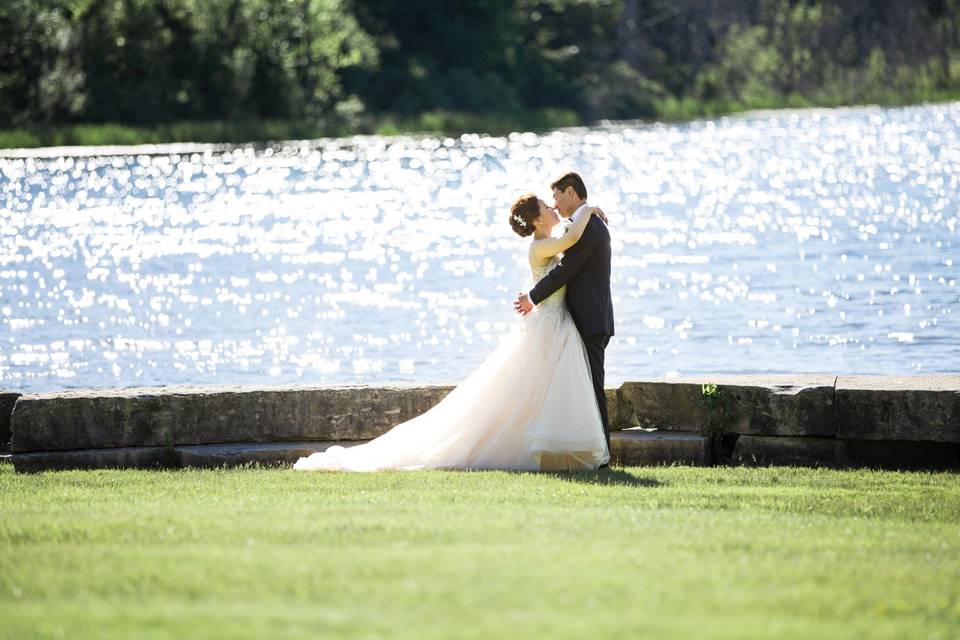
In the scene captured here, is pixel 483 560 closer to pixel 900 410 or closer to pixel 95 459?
pixel 900 410

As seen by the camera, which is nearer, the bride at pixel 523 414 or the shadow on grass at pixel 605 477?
the shadow on grass at pixel 605 477

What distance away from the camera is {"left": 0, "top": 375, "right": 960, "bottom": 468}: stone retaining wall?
948 centimetres

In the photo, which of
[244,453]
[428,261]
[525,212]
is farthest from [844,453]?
[428,261]

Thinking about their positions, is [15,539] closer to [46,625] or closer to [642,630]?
[46,625]

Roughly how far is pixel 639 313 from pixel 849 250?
898cm

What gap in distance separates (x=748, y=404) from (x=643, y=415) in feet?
2.37

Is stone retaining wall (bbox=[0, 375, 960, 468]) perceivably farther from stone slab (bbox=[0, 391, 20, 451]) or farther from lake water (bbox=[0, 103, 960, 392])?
lake water (bbox=[0, 103, 960, 392])

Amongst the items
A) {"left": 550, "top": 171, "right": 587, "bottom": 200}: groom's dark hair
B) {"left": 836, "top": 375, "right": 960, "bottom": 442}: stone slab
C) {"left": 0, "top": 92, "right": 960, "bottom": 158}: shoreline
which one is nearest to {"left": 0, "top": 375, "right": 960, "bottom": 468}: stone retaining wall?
{"left": 836, "top": 375, "right": 960, "bottom": 442}: stone slab

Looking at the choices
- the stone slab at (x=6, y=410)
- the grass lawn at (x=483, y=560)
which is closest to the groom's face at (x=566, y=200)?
the grass lawn at (x=483, y=560)

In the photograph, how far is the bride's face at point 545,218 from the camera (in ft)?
32.4

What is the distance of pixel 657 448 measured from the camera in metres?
9.91

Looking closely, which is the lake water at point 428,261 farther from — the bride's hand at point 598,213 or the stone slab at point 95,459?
the stone slab at point 95,459

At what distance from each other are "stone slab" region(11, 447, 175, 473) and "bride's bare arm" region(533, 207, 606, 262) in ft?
8.92

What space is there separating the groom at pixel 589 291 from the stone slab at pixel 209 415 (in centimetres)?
107
